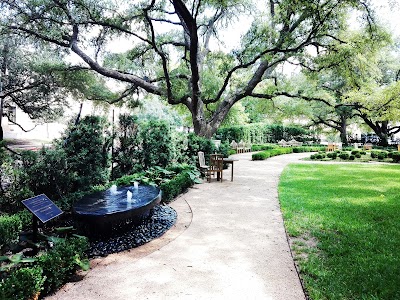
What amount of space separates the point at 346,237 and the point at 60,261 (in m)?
4.57

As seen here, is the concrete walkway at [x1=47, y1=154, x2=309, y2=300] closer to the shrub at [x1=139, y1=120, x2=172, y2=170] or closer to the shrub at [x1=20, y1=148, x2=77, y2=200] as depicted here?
the shrub at [x1=20, y1=148, x2=77, y2=200]

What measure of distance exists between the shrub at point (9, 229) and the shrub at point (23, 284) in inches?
59.5

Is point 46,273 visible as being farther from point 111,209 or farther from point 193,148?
point 193,148

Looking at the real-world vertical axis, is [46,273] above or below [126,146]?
below

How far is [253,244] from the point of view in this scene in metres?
4.52

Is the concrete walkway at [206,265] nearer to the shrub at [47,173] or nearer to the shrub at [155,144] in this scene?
the shrub at [47,173]

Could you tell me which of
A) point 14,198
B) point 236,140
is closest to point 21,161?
point 14,198

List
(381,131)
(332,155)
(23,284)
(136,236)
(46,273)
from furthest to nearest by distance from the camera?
(381,131) → (332,155) → (136,236) → (46,273) → (23,284)

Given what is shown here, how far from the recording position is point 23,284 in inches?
108

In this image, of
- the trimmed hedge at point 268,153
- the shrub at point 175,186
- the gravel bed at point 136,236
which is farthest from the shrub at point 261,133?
the gravel bed at point 136,236

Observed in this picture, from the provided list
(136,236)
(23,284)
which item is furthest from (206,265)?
(23,284)

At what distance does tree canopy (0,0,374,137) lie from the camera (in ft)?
34.4

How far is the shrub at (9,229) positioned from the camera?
4023mm

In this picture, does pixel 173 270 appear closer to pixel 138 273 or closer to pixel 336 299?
pixel 138 273
